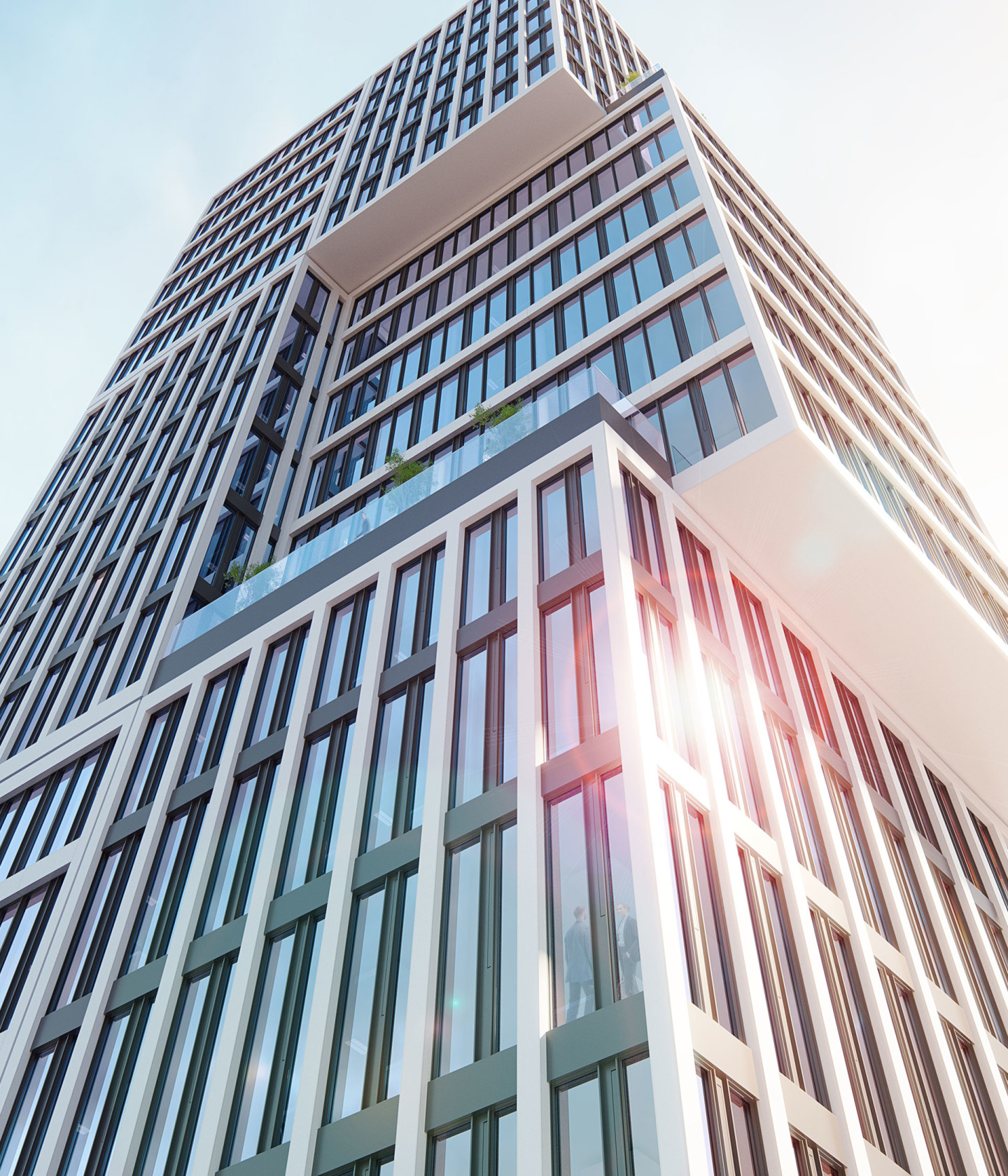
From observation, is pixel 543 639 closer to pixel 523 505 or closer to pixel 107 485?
pixel 523 505

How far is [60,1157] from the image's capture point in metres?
17.8

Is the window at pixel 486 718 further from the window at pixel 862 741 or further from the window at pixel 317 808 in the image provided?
the window at pixel 862 741

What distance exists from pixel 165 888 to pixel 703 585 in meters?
12.4

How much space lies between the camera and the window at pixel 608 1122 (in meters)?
11.8

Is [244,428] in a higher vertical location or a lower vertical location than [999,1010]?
higher

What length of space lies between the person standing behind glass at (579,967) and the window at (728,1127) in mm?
1601

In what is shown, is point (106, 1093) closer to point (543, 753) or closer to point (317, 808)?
point (317, 808)

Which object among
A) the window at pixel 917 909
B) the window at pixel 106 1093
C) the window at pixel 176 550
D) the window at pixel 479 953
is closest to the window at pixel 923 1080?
the window at pixel 917 909

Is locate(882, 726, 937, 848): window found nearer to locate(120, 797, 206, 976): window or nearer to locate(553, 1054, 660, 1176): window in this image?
locate(553, 1054, 660, 1176): window

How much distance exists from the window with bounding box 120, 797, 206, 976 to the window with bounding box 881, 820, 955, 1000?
46.5ft

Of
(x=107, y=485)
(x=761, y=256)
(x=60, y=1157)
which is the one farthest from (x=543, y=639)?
(x=107, y=485)

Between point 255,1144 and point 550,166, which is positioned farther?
point 550,166

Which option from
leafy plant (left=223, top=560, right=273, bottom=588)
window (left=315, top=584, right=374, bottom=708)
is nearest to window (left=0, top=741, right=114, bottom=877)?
leafy plant (left=223, top=560, right=273, bottom=588)

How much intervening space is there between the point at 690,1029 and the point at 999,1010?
11589 millimetres
